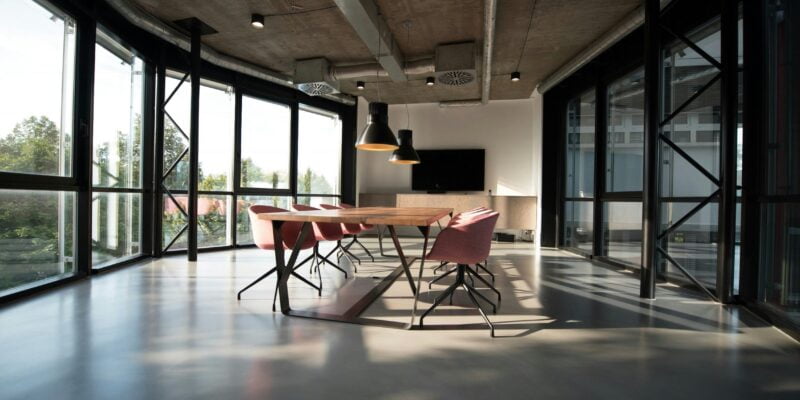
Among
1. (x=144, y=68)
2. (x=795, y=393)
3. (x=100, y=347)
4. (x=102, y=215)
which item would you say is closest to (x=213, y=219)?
(x=102, y=215)

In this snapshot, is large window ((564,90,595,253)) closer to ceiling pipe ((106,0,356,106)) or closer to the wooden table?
the wooden table

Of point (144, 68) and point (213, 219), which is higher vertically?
point (144, 68)

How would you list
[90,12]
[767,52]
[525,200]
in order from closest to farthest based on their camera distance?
1. [767,52]
2. [90,12]
3. [525,200]

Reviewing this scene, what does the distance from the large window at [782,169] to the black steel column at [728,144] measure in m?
0.24

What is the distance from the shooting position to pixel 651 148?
352cm

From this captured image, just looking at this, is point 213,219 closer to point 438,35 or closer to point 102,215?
point 102,215

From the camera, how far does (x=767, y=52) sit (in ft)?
10.2

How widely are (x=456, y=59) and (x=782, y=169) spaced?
3.66m

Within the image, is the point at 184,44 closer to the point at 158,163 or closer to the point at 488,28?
the point at 158,163

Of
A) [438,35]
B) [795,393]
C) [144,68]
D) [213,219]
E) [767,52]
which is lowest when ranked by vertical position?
[795,393]

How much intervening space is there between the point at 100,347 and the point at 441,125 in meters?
7.44

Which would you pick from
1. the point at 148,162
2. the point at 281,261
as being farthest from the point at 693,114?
the point at 148,162

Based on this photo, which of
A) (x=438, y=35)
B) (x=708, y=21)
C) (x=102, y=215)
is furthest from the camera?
(x=438, y=35)

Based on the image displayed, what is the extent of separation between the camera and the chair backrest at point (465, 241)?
2.88m
